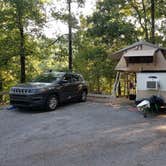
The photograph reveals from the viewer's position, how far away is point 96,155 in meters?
5.33

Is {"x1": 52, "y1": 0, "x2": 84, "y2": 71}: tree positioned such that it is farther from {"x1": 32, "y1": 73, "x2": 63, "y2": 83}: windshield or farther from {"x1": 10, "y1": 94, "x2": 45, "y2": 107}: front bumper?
{"x1": 10, "y1": 94, "x2": 45, "y2": 107}: front bumper

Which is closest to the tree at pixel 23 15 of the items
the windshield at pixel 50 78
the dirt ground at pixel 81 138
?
the windshield at pixel 50 78

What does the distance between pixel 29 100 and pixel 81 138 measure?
3980mm

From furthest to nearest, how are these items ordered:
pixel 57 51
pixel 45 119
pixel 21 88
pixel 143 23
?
pixel 143 23, pixel 57 51, pixel 21 88, pixel 45 119

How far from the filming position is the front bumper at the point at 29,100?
988 centimetres

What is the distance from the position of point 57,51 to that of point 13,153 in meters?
13.3

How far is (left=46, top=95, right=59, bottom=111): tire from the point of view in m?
10.3

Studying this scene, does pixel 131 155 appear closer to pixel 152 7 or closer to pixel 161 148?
pixel 161 148

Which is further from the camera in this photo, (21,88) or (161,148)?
(21,88)

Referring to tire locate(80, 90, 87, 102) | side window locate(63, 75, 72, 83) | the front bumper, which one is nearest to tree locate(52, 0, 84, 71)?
tire locate(80, 90, 87, 102)

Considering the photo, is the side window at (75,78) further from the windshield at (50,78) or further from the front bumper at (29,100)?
the front bumper at (29,100)

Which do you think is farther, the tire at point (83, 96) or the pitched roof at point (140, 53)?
the tire at point (83, 96)

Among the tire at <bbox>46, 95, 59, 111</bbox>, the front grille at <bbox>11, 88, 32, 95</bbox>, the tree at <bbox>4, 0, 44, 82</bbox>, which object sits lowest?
the tire at <bbox>46, 95, 59, 111</bbox>

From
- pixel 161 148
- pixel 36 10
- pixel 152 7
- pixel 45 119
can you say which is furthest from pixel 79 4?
pixel 161 148
